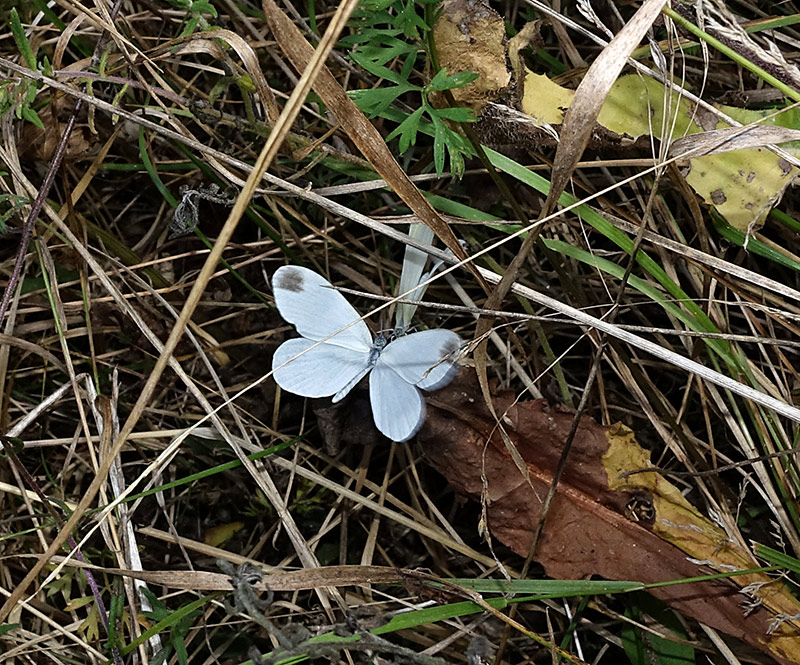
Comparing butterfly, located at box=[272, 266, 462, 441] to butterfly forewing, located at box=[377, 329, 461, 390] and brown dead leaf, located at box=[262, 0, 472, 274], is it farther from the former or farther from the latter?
brown dead leaf, located at box=[262, 0, 472, 274]

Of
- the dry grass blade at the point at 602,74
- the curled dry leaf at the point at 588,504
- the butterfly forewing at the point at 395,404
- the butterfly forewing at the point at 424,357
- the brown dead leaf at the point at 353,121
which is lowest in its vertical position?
the curled dry leaf at the point at 588,504

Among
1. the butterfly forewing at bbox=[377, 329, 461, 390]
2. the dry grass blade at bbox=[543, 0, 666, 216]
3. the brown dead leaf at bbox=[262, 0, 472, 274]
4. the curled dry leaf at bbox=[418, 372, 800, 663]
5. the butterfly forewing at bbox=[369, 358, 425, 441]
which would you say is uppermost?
the dry grass blade at bbox=[543, 0, 666, 216]

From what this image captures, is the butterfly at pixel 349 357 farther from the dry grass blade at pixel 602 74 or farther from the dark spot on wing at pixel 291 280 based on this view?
the dry grass blade at pixel 602 74

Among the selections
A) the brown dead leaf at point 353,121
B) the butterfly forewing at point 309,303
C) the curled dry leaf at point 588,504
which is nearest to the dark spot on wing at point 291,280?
the butterfly forewing at point 309,303

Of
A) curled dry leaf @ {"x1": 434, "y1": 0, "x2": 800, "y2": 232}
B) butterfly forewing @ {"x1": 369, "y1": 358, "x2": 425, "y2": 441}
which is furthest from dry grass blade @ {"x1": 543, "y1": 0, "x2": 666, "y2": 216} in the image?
butterfly forewing @ {"x1": 369, "y1": 358, "x2": 425, "y2": 441}

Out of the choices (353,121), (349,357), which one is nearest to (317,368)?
(349,357)
